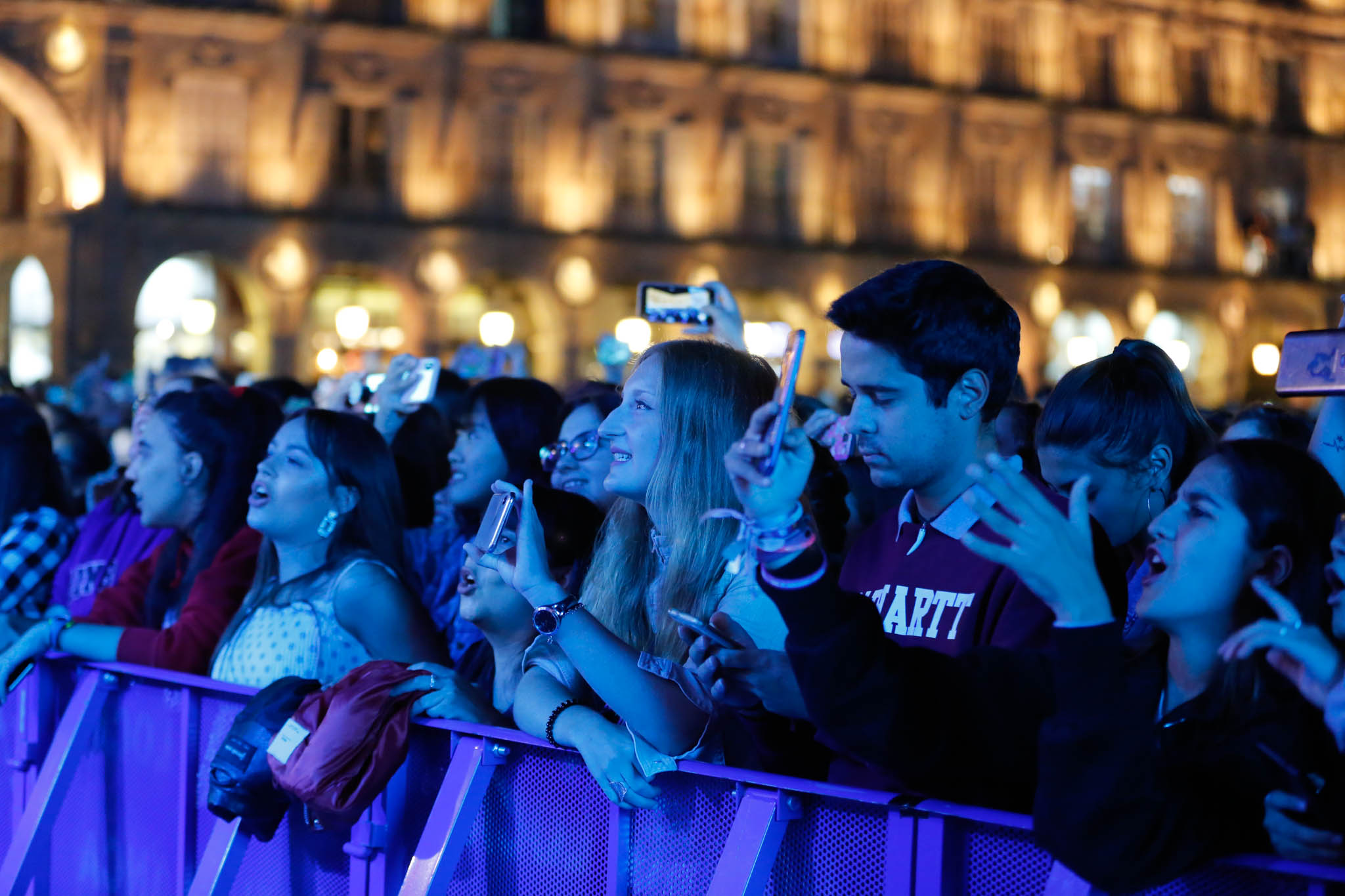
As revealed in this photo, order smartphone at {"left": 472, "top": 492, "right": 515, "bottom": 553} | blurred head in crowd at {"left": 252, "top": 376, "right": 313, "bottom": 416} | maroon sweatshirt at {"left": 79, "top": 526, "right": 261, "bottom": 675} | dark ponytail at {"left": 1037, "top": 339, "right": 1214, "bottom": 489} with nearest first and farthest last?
smartphone at {"left": 472, "top": 492, "right": 515, "bottom": 553} < dark ponytail at {"left": 1037, "top": 339, "right": 1214, "bottom": 489} < maroon sweatshirt at {"left": 79, "top": 526, "right": 261, "bottom": 675} < blurred head in crowd at {"left": 252, "top": 376, "right": 313, "bottom": 416}

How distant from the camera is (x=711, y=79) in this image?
30781mm

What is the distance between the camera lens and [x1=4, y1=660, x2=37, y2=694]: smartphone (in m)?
4.98

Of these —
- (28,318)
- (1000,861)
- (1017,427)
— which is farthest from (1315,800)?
(28,318)

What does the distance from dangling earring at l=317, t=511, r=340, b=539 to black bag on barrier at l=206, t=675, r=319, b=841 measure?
876mm

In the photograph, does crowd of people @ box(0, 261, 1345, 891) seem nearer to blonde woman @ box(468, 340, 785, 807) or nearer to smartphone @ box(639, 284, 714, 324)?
blonde woman @ box(468, 340, 785, 807)

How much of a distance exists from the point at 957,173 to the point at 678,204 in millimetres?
6269

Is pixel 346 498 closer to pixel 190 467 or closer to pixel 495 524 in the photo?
pixel 190 467

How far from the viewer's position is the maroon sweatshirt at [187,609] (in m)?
4.83

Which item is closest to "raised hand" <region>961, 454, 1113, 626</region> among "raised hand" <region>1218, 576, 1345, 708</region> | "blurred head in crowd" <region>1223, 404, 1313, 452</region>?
"raised hand" <region>1218, 576, 1345, 708</region>

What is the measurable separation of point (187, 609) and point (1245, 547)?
335 centimetres

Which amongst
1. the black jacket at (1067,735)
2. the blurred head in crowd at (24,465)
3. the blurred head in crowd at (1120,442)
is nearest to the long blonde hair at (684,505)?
the black jacket at (1067,735)

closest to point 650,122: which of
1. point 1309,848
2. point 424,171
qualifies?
point 424,171

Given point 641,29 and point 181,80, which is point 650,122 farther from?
point 181,80

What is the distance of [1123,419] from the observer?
391 centimetres
